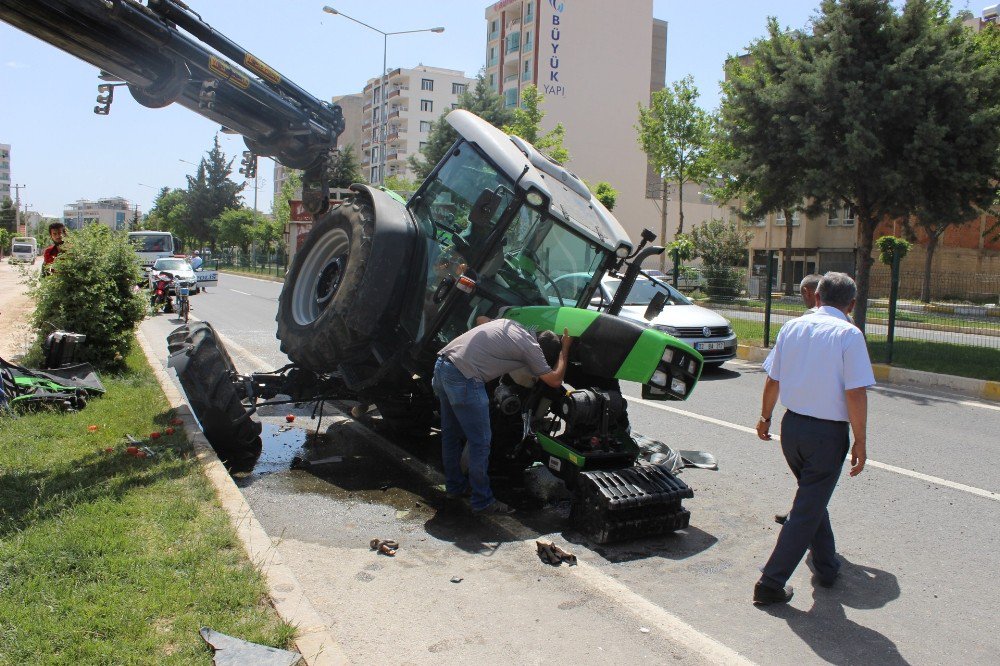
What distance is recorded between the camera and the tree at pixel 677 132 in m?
43.8

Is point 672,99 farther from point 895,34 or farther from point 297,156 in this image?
point 297,156

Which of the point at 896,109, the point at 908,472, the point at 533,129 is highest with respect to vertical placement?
the point at 533,129

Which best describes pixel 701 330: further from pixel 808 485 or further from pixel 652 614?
pixel 652 614

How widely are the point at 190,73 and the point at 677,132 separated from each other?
41.0 m

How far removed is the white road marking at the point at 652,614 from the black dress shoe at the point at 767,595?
1.61ft

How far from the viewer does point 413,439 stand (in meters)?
7.54

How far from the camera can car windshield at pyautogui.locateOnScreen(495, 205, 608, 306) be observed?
5.97 m

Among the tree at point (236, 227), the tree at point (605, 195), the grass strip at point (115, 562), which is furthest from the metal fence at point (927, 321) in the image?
the tree at point (236, 227)

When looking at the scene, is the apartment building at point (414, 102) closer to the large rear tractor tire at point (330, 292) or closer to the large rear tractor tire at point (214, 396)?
the large rear tractor tire at point (330, 292)

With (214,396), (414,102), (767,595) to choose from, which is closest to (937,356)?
(767,595)

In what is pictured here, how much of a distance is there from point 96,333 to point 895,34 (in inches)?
567

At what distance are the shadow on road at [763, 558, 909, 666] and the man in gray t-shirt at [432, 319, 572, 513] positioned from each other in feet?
6.49

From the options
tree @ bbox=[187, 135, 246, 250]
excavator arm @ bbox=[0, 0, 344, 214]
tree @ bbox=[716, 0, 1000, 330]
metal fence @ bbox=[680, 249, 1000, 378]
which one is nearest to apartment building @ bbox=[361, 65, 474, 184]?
tree @ bbox=[187, 135, 246, 250]

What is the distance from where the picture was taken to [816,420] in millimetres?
4168
